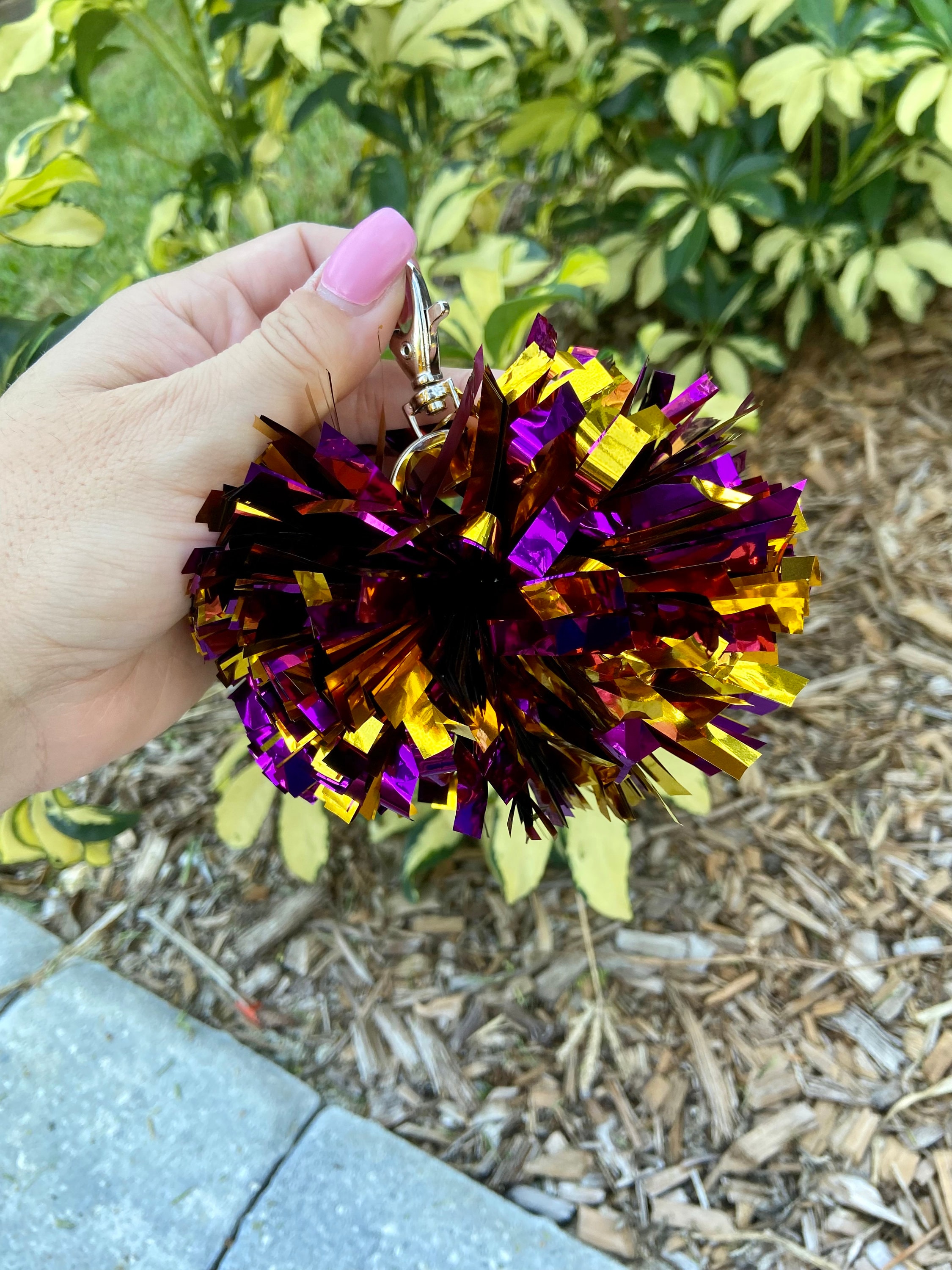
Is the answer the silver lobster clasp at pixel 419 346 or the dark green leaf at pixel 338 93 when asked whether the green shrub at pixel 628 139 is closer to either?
the dark green leaf at pixel 338 93

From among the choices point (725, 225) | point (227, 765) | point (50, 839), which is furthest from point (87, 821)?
point (725, 225)

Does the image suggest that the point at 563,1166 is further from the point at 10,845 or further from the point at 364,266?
the point at 364,266

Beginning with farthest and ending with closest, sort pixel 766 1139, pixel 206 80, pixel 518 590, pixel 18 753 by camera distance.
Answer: pixel 206 80, pixel 766 1139, pixel 18 753, pixel 518 590

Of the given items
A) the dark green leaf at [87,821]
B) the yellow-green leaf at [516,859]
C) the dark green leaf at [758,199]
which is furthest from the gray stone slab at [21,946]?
the dark green leaf at [758,199]

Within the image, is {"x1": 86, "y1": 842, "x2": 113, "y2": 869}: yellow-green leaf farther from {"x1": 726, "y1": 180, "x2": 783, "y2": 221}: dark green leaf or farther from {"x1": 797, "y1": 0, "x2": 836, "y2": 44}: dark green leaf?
{"x1": 797, "y1": 0, "x2": 836, "y2": 44}: dark green leaf

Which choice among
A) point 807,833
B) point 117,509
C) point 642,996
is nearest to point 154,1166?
point 642,996

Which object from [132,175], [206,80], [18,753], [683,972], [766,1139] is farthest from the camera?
[132,175]
